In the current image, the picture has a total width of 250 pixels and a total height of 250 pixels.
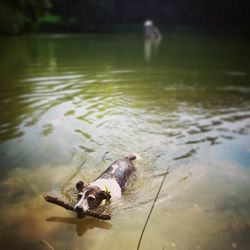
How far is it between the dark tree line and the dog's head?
34856 millimetres

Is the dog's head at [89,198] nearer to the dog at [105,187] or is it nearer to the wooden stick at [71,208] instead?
the dog at [105,187]

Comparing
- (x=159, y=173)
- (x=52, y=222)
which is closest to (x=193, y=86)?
(x=159, y=173)

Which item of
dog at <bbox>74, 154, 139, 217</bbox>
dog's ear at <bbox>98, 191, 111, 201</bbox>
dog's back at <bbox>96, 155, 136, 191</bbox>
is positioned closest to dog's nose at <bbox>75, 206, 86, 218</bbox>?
dog at <bbox>74, 154, 139, 217</bbox>

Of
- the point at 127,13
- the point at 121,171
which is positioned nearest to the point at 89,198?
the point at 121,171

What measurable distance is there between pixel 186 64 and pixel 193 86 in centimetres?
539

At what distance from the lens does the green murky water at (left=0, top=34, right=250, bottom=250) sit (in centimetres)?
505

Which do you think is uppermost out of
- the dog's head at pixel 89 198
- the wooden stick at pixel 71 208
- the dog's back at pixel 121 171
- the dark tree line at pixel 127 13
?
the dog's head at pixel 89 198

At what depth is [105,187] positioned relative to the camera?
541 cm

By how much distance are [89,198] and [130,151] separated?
2680 mm

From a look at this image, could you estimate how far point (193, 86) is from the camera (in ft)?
44.5

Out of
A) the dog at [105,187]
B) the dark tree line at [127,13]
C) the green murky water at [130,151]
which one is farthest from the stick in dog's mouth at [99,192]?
the dark tree line at [127,13]

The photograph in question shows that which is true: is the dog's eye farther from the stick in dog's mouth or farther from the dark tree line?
the dark tree line

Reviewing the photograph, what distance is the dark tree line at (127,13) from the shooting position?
131 feet

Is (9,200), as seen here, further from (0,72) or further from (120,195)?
(0,72)
